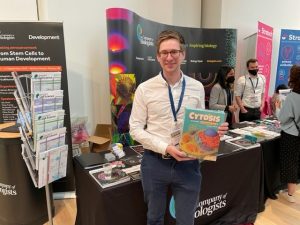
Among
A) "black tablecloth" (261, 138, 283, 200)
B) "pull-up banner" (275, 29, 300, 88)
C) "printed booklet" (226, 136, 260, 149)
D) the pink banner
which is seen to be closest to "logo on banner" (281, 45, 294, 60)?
"pull-up banner" (275, 29, 300, 88)

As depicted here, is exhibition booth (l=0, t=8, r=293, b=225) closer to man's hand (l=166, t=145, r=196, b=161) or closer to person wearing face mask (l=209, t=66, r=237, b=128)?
person wearing face mask (l=209, t=66, r=237, b=128)

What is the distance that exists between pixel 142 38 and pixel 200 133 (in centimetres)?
225

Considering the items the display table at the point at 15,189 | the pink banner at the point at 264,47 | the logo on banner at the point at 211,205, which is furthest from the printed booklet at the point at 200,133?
the pink banner at the point at 264,47

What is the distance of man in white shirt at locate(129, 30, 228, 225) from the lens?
1362mm

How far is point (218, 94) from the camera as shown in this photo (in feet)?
10.9

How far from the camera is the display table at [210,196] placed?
1.64m

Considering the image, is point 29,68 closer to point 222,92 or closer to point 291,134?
point 222,92

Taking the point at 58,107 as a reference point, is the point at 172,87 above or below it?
above

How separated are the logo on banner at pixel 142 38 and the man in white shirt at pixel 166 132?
1.94 m

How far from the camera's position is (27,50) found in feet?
8.62

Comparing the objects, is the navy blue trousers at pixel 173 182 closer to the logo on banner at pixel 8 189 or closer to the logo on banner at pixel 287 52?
the logo on banner at pixel 8 189

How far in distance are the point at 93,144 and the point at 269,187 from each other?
2151mm

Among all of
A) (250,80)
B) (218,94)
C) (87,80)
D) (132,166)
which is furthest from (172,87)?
(250,80)

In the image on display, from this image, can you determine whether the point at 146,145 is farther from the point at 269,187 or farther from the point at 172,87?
the point at 269,187
